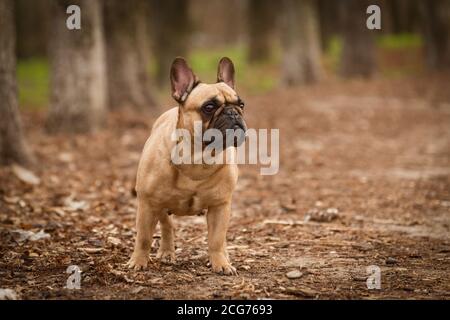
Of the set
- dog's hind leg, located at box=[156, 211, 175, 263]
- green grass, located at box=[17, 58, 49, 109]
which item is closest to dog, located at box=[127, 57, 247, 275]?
dog's hind leg, located at box=[156, 211, 175, 263]

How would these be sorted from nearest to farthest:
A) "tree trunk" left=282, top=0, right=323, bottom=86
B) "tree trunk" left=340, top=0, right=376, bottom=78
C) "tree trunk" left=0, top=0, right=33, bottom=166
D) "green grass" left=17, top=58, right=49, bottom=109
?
"tree trunk" left=0, top=0, right=33, bottom=166 < "green grass" left=17, top=58, right=49, bottom=109 < "tree trunk" left=282, top=0, right=323, bottom=86 < "tree trunk" left=340, top=0, right=376, bottom=78

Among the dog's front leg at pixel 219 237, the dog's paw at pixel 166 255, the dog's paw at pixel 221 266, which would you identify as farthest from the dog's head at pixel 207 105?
the dog's paw at pixel 166 255

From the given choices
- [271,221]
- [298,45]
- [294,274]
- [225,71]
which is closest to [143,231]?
[294,274]

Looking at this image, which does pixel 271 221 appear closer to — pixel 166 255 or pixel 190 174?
pixel 166 255

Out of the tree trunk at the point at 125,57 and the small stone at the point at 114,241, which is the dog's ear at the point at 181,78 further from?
the tree trunk at the point at 125,57

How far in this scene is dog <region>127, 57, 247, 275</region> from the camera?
5.54 meters

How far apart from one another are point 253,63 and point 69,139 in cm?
2121

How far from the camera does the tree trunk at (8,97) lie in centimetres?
1009

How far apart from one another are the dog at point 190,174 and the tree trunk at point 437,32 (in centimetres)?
2326

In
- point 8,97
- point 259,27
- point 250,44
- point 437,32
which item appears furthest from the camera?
point 250,44

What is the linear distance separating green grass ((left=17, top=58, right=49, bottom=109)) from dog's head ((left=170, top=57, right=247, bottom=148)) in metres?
14.3

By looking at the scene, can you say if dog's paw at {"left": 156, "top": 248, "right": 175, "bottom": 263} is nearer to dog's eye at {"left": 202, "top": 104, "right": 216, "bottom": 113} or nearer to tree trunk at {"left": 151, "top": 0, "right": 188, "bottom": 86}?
dog's eye at {"left": 202, "top": 104, "right": 216, "bottom": 113}

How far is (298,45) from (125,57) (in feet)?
31.8

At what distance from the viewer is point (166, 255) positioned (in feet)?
20.7
